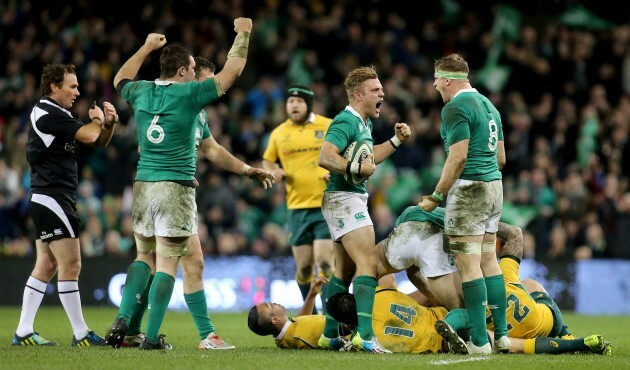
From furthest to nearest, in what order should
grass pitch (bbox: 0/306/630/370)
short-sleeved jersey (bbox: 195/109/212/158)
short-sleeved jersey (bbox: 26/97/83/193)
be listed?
short-sleeved jersey (bbox: 195/109/212/158) → short-sleeved jersey (bbox: 26/97/83/193) → grass pitch (bbox: 0/306/630/370)

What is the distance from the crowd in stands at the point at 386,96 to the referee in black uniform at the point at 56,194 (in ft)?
24.1

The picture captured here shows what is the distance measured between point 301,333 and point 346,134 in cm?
190

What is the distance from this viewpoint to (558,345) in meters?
9.47

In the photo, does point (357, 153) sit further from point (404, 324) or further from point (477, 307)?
point (477, 307)

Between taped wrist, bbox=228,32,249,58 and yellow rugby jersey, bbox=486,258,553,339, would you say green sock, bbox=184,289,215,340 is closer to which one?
taped wrist, bbox=228,32,249,58

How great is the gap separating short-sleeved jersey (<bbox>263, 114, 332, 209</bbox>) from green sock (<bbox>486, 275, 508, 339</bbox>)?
3.50 meters

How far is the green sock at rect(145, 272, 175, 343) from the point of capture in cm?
930

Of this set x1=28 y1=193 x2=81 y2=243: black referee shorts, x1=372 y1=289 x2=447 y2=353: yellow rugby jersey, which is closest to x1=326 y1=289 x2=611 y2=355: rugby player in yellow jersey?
x1=372 y1=289 x2=447 y2=353: yellow rugby jersey

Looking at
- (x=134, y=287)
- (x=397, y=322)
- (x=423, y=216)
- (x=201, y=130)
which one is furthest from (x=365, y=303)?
(x=201, y=130)

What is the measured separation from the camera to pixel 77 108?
20141 mm

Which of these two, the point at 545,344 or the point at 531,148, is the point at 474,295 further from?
the point at 531,148

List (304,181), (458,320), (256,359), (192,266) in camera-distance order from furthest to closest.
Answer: (304,181) → (192,266) → (458,320) → (256,359)

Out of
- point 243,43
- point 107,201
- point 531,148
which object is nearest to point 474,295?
point 243,43

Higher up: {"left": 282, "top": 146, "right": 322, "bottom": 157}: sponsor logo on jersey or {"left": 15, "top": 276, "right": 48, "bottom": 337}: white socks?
{"left": 282, "top": 146, "right": 322, "bottom": 157}: sponsor logo on jersey
